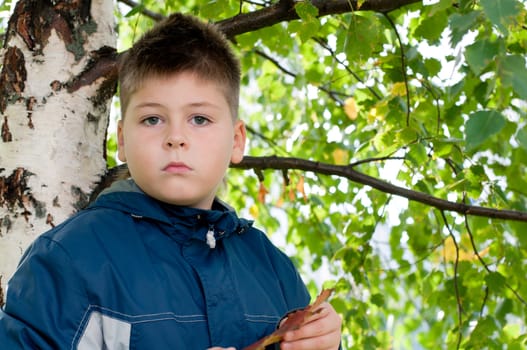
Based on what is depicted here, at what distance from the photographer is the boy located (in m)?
1.31

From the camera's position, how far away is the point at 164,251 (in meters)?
1.47

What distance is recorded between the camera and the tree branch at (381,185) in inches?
88.4

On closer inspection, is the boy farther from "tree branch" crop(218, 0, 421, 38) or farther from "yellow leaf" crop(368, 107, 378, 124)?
"yellow leaf" crop(368, 107, 378, 124)

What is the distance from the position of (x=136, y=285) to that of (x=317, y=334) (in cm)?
34

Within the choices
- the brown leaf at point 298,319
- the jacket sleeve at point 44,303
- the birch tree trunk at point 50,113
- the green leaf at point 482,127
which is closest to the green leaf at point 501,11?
the green leaf at point 482,127

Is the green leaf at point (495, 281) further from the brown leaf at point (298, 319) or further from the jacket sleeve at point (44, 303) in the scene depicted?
the jacket sleeve at point (44, 303)

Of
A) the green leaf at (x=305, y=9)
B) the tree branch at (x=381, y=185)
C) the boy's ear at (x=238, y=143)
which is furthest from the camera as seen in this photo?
the tree branch at (x=381, y=185)

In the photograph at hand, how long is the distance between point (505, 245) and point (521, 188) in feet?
1.25

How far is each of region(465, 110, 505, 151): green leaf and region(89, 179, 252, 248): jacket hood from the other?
0.49 m

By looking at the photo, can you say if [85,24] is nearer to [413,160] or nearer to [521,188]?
[413,160]

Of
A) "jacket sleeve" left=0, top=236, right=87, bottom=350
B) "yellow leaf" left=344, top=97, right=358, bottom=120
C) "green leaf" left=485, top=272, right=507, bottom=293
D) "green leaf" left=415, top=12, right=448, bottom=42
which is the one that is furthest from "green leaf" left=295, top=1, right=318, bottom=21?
"yellow leaf" left=344, top=97, right=358, bottom=120

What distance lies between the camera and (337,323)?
4.95ft

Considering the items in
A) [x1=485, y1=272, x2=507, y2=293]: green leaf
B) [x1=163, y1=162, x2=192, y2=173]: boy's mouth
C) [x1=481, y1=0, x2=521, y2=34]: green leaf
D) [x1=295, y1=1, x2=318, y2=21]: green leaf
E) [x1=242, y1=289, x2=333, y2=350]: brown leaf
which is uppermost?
[x1=295, y1=1, x2=318, y2=21]: green leaf

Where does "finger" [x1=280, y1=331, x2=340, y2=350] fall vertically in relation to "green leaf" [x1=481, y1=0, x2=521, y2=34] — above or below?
below
